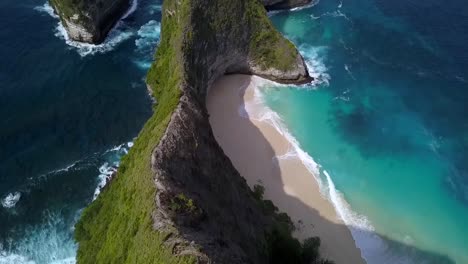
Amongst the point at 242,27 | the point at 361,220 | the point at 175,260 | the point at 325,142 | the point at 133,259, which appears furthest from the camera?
the point at 242,27

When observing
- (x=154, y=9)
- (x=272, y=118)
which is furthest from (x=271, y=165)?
(x=154, y=9)

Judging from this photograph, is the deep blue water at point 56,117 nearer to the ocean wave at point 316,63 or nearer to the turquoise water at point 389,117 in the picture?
the turquoise water at point 389,117

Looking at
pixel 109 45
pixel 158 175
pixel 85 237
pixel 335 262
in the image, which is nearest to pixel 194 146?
Answer: pixel 158 175

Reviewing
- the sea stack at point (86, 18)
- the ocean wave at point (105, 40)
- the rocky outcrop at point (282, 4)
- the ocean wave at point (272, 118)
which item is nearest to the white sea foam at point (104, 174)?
the ocean wave at point (272, 118)

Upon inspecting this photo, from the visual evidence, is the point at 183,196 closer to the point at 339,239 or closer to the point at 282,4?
the point at 339,239

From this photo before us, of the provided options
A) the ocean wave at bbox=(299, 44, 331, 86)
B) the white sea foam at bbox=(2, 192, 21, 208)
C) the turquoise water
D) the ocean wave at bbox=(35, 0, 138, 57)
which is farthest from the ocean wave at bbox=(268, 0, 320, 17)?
the white sea foam at bbox=(2, 192, 21, 208)

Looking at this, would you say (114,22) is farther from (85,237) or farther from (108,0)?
(85,237)
